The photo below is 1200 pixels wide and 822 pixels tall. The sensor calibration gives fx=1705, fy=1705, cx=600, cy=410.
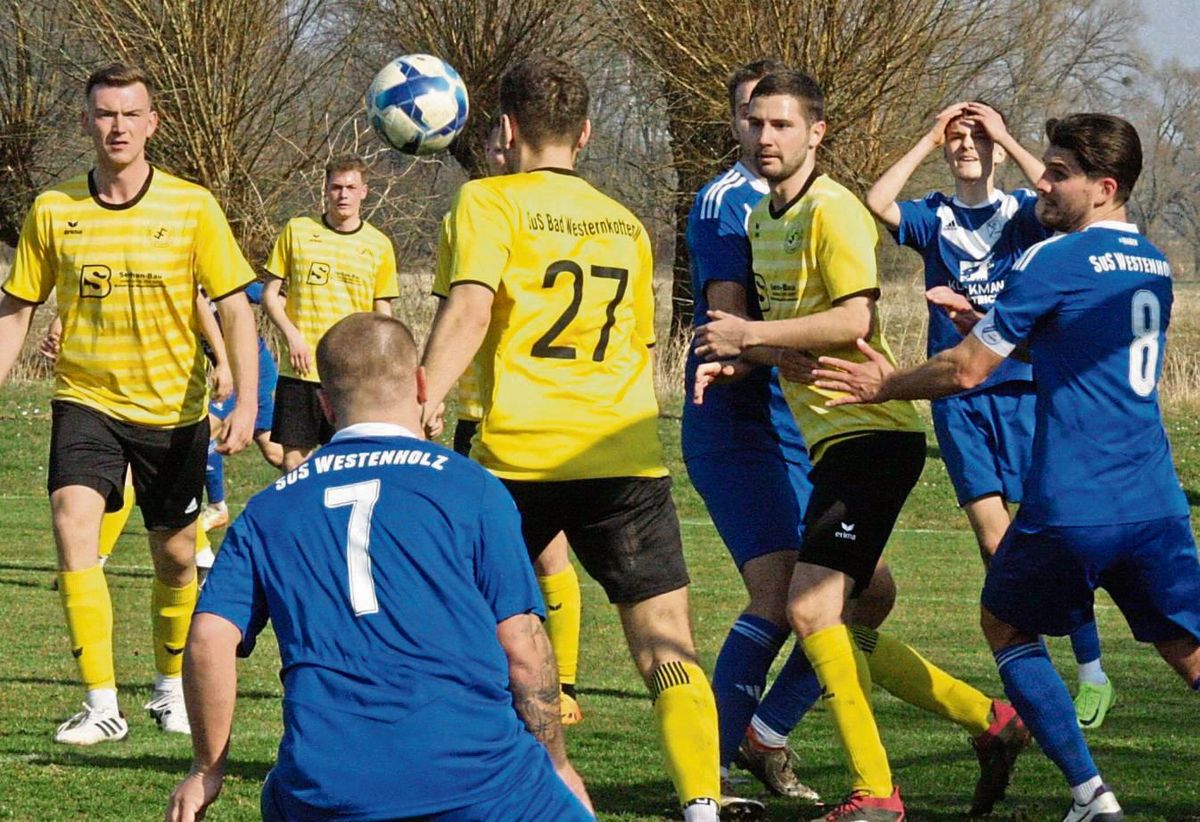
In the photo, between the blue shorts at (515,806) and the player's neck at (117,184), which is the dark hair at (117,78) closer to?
the player's neck at (117,184)

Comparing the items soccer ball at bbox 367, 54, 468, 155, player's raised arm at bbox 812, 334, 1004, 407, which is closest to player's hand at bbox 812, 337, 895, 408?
player's raised arm at bbox 812, 334, 1004, 407

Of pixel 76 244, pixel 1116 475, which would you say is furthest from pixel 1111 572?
pixel 76 244

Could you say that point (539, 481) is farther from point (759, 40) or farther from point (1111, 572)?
point (759, 40)

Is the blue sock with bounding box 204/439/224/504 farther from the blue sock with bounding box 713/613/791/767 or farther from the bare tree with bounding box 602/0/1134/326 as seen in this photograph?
the bare tree with bounding box 602/0/1134/326

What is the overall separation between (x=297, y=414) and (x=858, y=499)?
254 inches

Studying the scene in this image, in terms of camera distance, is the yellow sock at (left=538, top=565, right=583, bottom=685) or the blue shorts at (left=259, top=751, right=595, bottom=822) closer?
the blue shorts at (left=259, top=751, right=595, bottom=822)

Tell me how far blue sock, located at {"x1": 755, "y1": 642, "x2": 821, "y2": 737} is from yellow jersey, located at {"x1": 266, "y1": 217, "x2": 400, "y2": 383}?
20.2ft

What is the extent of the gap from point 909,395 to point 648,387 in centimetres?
83

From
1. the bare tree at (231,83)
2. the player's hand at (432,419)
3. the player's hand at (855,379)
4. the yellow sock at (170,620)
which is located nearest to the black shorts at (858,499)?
the player's hand at (855,379)

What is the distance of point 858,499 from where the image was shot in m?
5.04

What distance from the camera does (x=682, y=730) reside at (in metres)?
4.57

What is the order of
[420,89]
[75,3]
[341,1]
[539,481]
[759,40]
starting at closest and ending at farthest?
1. [539,481]
2. [420,89]
3. [759,40]
4. [75,3]
5. [341,1]

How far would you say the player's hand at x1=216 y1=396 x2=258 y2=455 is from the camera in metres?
6.27

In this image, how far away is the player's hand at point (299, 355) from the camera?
10523 millimetres
